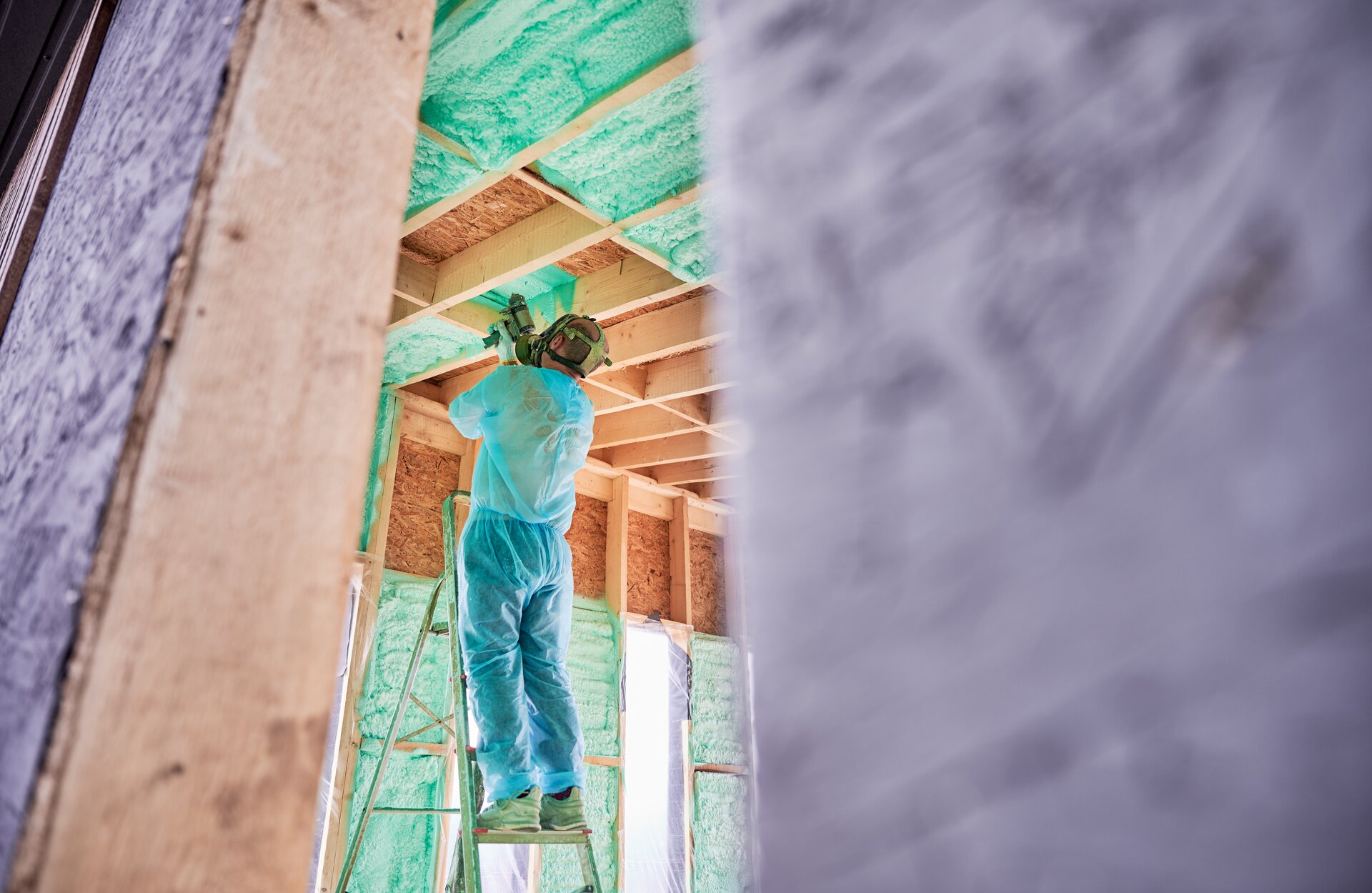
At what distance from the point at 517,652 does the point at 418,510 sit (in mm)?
1723

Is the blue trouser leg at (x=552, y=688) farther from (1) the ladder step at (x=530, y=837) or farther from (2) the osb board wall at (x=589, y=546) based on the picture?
(2) the osb board wall at (x=589, y=546)

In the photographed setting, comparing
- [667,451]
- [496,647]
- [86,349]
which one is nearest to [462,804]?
[496,647]

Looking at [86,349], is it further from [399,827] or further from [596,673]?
[596,673]

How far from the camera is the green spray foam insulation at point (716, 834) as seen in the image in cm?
466

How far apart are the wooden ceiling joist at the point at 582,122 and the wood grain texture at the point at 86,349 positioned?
4.09ft

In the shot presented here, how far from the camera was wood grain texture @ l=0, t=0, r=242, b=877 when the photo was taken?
0.57m

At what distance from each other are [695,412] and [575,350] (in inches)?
50.6

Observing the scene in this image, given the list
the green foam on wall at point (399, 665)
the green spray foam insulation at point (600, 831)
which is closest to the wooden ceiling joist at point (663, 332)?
the green foam on wall at point (399, 665)

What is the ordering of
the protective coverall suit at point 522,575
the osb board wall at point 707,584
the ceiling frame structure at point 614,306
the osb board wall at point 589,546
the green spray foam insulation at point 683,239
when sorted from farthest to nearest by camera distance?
1. the osb board wall at point 707,584
2. the osb board wall at point 589,546
3. the green spray foam insulation at point 683,239
4. the ceiling frame structure at point 614,306
5. the protective coverall suit at point 522,575

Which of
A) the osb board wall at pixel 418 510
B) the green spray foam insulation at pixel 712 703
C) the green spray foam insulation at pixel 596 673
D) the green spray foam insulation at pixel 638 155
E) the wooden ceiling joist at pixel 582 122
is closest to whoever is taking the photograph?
the wooden ceiling joist at pixel 582 122

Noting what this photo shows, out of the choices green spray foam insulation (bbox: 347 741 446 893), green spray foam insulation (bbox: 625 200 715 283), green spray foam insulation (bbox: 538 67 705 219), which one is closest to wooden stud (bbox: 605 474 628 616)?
green spray foam insulation (bbox: 347 741 446 893)

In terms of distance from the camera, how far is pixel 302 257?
68 centimetres

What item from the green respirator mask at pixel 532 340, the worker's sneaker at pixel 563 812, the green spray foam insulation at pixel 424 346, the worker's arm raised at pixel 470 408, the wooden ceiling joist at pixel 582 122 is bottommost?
the worker's sneaker at pixel 563 812

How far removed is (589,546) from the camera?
4.70 meters
